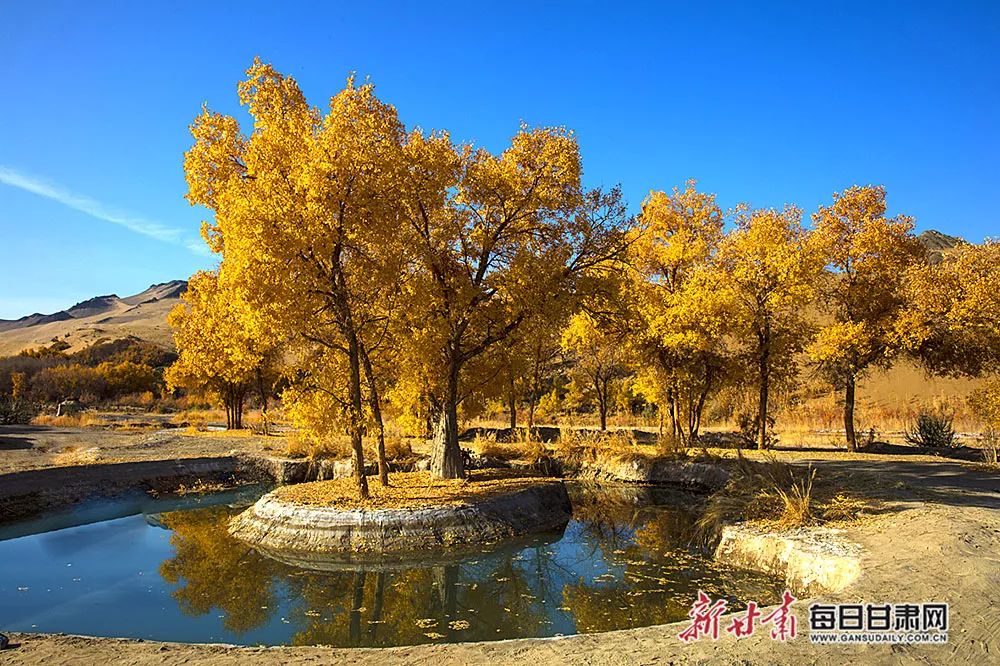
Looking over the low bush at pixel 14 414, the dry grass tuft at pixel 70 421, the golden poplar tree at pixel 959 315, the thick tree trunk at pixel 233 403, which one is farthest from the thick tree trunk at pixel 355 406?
the low bush at pixel 14 414

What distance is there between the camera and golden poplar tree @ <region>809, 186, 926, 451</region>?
72.1 ft

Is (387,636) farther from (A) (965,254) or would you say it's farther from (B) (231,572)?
(A) (965,254)

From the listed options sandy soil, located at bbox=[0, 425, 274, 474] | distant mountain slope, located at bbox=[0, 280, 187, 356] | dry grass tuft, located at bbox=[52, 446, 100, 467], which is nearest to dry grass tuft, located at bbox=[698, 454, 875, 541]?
sandy soil, located at bbox=[0, 425, 274, 474]

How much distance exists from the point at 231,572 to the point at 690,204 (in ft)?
64.7

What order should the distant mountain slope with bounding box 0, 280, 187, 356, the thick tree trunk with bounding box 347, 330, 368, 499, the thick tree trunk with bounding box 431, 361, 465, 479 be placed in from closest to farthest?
the thick tree trunk with bounding box 347, 330, 368, 499, the thick tree trunk with bounding box 431, 361, 465, 479, the distant mountain slope with bounding box 0, 280, 187, 356

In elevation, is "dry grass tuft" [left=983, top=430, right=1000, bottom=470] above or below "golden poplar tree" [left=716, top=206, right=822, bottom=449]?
below

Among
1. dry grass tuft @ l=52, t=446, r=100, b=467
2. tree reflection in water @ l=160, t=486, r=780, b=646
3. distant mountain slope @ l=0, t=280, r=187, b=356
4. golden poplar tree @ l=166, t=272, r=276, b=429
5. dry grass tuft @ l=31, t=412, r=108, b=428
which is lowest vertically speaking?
tree reflection in water @ l=160, t=486, r=780, b=646

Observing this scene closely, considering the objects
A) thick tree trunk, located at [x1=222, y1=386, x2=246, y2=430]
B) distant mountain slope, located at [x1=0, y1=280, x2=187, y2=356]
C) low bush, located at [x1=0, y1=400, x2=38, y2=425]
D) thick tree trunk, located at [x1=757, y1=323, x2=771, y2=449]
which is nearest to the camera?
thick tree trunk, located at [x1=757, y1=323, x2=771, y2=449]

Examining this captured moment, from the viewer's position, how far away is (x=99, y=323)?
11762cm

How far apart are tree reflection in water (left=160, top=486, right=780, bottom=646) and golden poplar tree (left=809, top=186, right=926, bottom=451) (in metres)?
11.4

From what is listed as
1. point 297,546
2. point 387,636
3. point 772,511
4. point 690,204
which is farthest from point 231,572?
point 690,204

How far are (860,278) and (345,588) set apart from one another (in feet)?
68.7

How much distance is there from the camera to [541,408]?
1781 inches

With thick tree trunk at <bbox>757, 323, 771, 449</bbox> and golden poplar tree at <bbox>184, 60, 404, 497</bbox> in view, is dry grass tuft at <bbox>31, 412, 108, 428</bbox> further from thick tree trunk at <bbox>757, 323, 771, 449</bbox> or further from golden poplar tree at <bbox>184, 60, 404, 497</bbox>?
thick tree trunk at <bbox>757, 323, 771, 449</bbox>
